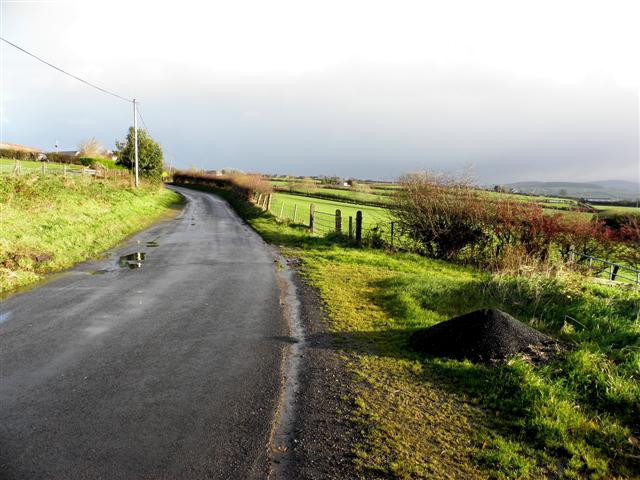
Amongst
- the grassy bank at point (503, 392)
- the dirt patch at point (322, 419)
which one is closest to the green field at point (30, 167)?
the dirt patch at point (322, 419)

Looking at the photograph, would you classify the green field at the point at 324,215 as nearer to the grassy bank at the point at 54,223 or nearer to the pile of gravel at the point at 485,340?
the grassy bank at the point at 54,223

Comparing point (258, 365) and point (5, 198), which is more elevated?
point (5, 198)

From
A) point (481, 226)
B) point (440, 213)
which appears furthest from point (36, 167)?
point (481, 226)

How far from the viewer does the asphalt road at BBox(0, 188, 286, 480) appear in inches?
150

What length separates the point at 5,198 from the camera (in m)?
15.8

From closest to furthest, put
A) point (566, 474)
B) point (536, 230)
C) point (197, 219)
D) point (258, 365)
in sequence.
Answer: point (566, 474) → point (258, 365) → point (536, 230) → point (197, 219)

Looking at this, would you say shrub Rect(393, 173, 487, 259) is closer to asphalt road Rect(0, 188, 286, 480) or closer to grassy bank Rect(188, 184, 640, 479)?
grassy bank Rect(188, 184, 640, 479)

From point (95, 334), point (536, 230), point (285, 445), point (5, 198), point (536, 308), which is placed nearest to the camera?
point (285, 445)

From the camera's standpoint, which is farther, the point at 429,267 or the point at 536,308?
the point at 429,267

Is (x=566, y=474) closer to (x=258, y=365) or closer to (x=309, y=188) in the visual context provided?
(x=258, y=365)

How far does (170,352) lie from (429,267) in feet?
31.7

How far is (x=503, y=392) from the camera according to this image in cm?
506

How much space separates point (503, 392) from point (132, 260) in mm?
11651

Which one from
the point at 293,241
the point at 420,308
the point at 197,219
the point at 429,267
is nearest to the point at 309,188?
the point at 197,219
